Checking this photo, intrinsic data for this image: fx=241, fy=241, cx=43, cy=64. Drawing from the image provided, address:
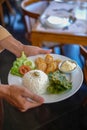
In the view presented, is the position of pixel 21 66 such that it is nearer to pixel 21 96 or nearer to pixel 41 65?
pixel 41 65

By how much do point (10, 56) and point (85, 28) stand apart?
804mm

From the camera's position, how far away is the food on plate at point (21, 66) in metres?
1.07

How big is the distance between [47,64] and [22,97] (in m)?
0.23

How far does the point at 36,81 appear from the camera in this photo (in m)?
1.04

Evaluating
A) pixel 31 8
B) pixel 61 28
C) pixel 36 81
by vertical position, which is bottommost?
pixel 31 8

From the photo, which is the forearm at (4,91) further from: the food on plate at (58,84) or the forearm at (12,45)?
the forearm at (12,45)

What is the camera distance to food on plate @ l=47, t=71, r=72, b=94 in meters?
0.97

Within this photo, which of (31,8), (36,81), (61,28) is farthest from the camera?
(31,8)

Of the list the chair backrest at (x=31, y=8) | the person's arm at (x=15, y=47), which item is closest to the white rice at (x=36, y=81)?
the person's arm at (x=15, y=47)

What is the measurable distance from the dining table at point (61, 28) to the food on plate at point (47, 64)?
476 mm

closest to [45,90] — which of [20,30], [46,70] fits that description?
[46,70]

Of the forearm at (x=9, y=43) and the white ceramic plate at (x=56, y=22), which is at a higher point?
the forearm at (x=9, y=43)

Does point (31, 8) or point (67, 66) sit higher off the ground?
point (67, 66)

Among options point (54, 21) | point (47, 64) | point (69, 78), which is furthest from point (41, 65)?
point (54, 21)
